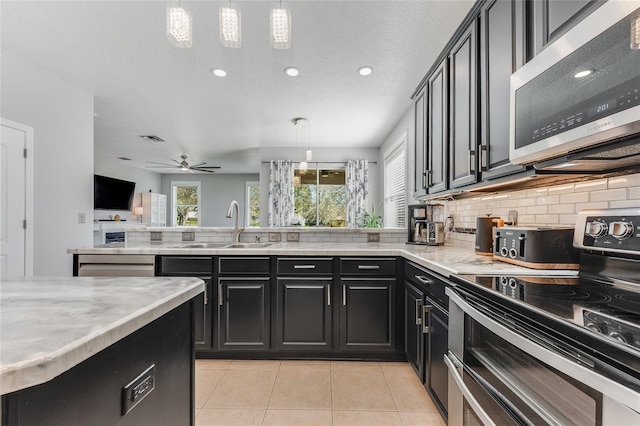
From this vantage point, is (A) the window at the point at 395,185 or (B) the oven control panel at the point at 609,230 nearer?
(B) the oven control panel at the point at 609,230

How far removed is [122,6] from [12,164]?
74.6 inches

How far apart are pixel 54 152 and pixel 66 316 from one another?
11.4 ft

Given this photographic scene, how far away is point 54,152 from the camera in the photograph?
3.27m

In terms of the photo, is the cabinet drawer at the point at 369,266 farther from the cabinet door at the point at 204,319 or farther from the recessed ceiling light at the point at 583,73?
the recessed ceiling light at the point at 583,73

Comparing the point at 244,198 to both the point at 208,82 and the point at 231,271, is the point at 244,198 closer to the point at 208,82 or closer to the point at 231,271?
the point at 208,82

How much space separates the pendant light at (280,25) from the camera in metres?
1.33

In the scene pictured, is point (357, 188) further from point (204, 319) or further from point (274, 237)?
point (204, 319)

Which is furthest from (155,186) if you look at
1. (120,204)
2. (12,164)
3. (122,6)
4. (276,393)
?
(276,393)

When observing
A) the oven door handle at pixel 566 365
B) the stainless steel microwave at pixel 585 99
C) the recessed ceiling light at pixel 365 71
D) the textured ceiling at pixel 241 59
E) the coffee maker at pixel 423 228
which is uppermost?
the textured ceiling at pixel 241 59

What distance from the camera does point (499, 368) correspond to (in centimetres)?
100

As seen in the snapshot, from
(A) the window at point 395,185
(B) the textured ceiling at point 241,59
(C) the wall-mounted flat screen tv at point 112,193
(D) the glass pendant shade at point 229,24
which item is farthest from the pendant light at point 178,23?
(C) the wall-mounted flat screen tv at point 112,193

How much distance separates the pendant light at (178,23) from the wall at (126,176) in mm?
7001

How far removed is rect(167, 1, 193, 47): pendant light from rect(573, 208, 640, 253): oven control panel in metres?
1.78

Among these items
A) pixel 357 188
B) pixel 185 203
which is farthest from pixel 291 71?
pixel 185 203
